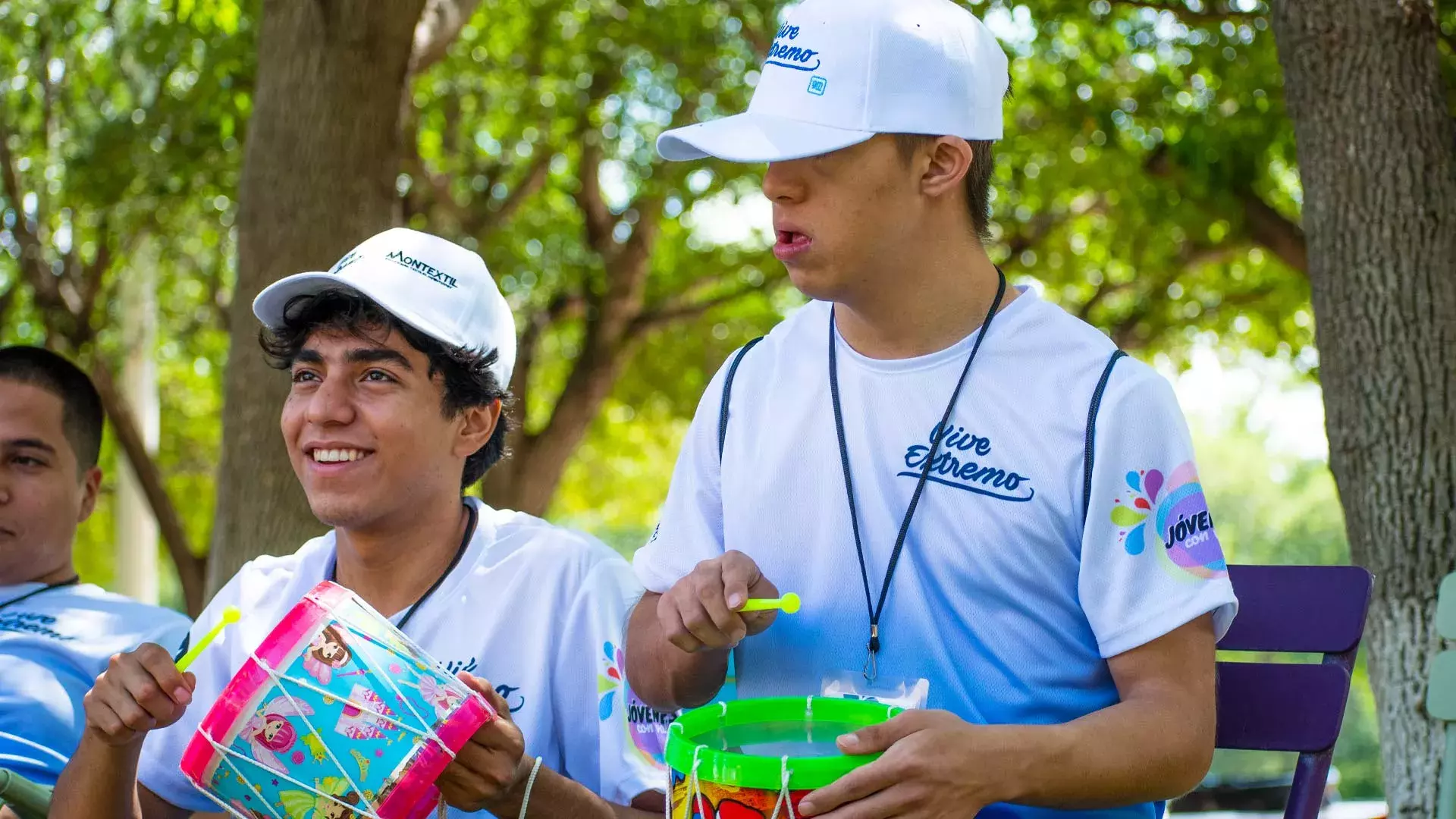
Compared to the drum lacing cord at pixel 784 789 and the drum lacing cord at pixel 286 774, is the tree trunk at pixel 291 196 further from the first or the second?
the drum lacing cord at pixel 784 789

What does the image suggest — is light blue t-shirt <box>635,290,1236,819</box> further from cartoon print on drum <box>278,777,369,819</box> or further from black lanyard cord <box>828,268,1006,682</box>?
cartoon print on drum <box>278,777,369,819</box>

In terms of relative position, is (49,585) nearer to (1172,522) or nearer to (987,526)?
(987,526)

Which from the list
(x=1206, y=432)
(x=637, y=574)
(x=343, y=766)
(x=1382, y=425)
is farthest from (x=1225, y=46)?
(x=1206, y=432)

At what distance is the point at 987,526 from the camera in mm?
→ 2367

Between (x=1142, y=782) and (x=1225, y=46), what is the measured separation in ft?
20.3

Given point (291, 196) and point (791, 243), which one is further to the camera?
point (291, 196)

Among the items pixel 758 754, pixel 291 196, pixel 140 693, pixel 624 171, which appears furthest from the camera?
pixel 624 171

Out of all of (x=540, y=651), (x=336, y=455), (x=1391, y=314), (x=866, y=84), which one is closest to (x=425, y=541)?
(x=336, y=455)

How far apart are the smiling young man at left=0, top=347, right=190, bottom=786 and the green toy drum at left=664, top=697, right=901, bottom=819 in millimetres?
1911

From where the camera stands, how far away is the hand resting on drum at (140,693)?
249 cm

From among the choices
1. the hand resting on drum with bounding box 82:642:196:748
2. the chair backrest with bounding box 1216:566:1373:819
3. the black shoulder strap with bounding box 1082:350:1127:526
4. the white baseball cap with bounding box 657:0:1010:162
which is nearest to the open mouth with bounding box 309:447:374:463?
the hand resting on drum with bounding box 82:642:196:748

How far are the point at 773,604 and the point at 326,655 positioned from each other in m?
0.67

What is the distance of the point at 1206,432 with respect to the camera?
44.7 meters

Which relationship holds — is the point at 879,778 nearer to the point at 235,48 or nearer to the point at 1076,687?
the point at 1076,687
